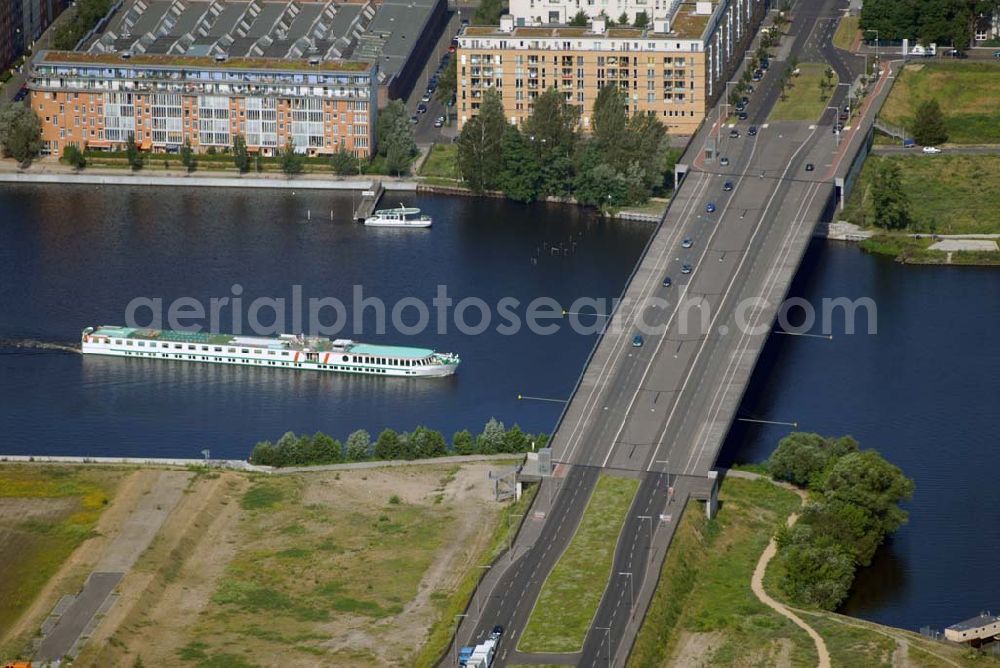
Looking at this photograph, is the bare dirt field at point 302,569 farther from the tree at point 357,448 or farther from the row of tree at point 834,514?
the row of tree at point 834,514

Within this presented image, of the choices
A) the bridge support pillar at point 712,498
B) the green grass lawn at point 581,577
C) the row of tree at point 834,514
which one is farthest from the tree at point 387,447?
the row of tree at point 834,514

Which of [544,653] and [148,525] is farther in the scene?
[148,525]

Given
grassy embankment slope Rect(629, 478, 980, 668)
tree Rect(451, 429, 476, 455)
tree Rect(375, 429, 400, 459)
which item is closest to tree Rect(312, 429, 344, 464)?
tree Rect(375, 429, 400, 459)

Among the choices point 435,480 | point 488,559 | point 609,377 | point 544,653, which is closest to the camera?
point 544,653

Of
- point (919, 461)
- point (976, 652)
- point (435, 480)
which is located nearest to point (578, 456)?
point (435, 480)

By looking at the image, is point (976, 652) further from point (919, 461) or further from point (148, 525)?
point (148, 525)

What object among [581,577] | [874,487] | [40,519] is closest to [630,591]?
[581,577]

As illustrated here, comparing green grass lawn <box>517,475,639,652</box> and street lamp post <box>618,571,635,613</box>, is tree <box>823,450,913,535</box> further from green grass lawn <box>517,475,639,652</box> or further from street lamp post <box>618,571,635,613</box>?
street lamp post <box>618,571,635,613</box>
